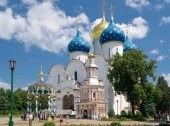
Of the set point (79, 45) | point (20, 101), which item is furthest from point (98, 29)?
point (20, 101)

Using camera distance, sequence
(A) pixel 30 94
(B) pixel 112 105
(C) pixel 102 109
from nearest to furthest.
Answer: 1. (A) pixel 30 94
2. (C) pixel 102 109
3. (B) pixel 112 105

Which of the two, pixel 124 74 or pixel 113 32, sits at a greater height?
pixel 113 32

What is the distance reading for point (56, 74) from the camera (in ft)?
222

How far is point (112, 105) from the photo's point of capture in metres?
58.8

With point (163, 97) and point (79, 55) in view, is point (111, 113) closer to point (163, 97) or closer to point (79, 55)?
point (163, 97)

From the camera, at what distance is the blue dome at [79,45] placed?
218 ft

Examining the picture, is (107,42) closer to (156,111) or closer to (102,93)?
(102,93)

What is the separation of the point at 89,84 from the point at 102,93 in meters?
2.55

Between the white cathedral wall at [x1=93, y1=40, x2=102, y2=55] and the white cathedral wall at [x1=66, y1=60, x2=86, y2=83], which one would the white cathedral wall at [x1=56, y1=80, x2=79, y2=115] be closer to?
the white cathedral wall at [x1=66, y1=60, x2=86, y2=83]

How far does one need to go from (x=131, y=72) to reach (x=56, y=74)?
66.0 feet

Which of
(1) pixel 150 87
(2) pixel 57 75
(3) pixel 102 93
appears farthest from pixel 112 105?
(2) pixel 57 75

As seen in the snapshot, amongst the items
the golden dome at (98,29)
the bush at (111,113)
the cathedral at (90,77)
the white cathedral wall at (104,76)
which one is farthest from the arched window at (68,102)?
the golden dome at (98,29)

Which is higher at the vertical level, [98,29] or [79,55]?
[98,29]

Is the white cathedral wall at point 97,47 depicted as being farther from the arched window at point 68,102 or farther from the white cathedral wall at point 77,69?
the arched window at point 68,102
